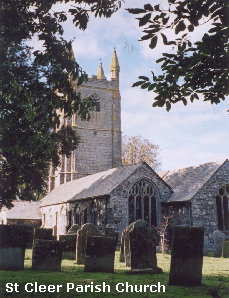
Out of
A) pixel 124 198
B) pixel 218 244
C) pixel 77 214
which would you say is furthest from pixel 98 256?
pixel 77 214

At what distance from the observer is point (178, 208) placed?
19.9 metres

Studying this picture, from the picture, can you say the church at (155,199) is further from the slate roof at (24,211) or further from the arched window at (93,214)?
the slate roof at (24,211)

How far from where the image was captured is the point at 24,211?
35688mm

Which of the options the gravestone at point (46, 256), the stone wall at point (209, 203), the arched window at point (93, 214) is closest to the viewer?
the gravestone at point (46, 256)

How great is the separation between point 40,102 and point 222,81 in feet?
15.7

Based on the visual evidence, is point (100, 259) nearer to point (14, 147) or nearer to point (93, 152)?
point (14, 147)

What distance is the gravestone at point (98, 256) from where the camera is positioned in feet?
27.2

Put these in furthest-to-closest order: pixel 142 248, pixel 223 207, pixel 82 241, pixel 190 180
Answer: pixel 190 180 < pixel 223 207 < pixel 82 241 < pixel 142 248

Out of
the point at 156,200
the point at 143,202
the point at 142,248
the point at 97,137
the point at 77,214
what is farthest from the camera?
the point at 97,137

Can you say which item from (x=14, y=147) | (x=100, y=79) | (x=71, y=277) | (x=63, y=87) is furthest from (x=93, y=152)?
(x=71, y=277)

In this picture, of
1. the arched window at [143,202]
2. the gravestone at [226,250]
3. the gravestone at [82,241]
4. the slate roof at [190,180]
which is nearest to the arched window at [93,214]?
the arched window at [143,202]

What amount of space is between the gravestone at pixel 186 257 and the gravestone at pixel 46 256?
350 centimetres

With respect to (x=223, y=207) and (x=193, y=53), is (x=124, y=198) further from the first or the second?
(x=193, y=53)

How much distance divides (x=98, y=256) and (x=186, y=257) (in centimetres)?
282
